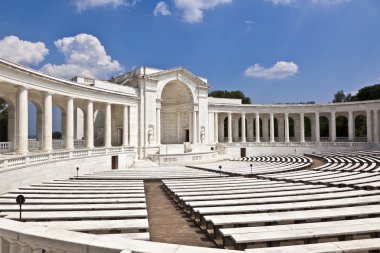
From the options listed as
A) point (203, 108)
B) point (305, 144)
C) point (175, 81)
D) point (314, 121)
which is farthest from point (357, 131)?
point (175, 81)

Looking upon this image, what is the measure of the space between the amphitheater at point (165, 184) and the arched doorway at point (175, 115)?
235mm

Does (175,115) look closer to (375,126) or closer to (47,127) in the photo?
(47,127)

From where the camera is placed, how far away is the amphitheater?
880 centimetres

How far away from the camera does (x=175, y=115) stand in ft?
205

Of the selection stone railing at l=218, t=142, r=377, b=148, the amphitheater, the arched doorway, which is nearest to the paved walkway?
the amphitheater

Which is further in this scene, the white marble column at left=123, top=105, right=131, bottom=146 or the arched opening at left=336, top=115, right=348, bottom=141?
the arched opening at left=336, top=115, right=348, bottom=141

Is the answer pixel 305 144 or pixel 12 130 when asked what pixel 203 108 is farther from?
pixel 12 130

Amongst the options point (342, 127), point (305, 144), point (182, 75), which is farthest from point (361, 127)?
point (182, 75)

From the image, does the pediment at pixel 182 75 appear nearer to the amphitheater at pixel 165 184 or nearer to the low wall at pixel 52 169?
the amphitheater at pixel 165 184

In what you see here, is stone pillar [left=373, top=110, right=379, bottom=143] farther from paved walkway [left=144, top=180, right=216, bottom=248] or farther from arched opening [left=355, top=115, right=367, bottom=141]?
paved walkway [left=144, top=180, right=216, bottom=248]

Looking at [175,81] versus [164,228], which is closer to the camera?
[164,228]

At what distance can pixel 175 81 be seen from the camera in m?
57.0

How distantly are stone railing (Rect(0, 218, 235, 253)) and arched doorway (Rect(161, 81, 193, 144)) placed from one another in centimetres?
5444

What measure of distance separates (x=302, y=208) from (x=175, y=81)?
46868 millimetres
